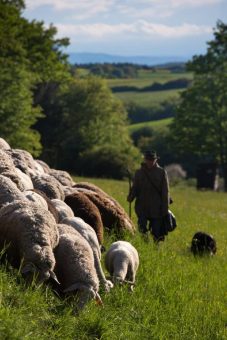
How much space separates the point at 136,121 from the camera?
153 meters

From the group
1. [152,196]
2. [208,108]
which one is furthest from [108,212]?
[208,108]

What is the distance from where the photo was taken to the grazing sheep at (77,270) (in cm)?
834

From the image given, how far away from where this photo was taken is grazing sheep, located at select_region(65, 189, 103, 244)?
11.8 metres

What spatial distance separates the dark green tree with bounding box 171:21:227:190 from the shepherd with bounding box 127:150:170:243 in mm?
42394

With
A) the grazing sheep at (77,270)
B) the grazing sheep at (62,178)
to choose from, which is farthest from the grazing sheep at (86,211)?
the grazing sheep at (77,270)

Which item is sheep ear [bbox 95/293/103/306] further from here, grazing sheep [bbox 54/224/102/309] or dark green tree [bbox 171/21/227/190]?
dark green tree [bbox 171/21/227/190]

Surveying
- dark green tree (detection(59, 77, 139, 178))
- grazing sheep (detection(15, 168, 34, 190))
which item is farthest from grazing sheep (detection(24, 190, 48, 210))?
dark green tree (detection(59, 77, 139, 178))

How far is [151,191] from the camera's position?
1533 cm

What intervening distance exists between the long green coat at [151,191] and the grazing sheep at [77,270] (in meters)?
6.43

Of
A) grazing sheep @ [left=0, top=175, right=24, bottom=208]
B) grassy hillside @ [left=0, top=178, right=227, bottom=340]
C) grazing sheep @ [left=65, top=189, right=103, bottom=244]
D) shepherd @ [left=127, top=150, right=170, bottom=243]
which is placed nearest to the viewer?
grassy hillside @ [left=0, top=178, right=227, bottom=340]

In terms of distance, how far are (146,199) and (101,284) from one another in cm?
624

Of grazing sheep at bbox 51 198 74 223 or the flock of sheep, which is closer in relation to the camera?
the flock of sheep

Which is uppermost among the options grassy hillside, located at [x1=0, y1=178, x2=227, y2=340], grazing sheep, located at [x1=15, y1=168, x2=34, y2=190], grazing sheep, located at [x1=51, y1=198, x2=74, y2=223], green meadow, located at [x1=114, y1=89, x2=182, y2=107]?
grazing sheep, located at [x1=15, y1=168, x2=34, y2=190]

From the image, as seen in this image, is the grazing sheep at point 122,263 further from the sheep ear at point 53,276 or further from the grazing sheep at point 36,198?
the sheep ear at point 53,276
